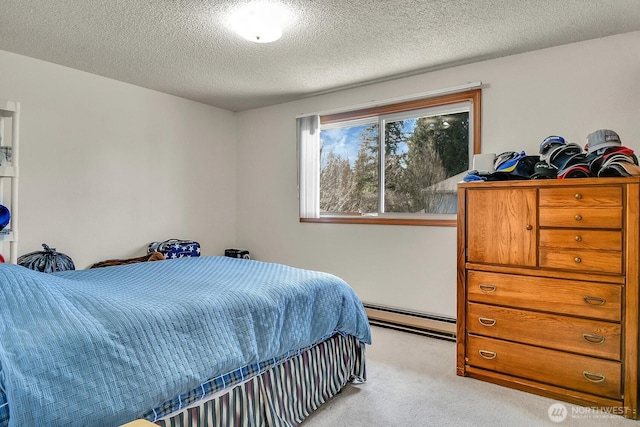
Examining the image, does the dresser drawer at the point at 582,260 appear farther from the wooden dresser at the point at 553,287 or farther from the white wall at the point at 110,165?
the white wall at the point at 110,165

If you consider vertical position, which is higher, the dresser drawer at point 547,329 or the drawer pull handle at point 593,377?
the dresser drawer at point 547,329

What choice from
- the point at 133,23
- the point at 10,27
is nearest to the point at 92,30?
the point at 133,23

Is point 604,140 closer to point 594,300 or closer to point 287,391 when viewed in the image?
point 594,300

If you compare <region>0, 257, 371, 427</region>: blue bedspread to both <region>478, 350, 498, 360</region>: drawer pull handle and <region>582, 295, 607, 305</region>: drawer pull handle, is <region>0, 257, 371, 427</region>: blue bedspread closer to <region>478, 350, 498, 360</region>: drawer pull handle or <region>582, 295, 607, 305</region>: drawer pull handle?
<region>478, 350, 498, 360</region>: drawer pull handle

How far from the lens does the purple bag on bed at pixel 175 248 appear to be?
12.7ft

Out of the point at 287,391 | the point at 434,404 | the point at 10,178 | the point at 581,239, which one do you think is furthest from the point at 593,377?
the point at 10,178

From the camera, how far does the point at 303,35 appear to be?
8.66 ft

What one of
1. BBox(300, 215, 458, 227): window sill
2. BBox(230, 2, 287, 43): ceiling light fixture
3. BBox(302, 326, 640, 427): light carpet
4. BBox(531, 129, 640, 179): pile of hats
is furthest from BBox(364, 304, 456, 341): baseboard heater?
BBox(230, 2, 287, 43): ceiling light fixture

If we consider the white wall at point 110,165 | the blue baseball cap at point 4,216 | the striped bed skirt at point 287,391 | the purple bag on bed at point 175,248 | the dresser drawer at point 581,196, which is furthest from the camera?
the purple bag on bed at point 175,248

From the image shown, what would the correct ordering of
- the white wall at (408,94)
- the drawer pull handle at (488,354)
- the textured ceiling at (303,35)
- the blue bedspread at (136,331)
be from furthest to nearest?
the white wall at (408,94) < the drawer pull handle at (488,354) < the textured ceiling at (303,35) < the blue bedspread at (136,331)

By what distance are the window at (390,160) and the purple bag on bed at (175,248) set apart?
50.8 inches

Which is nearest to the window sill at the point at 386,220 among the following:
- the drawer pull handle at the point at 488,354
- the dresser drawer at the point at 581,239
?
the dresser drawer at the point at 581,239

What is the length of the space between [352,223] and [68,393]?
306cm

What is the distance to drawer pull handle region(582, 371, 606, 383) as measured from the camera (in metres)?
2.07
